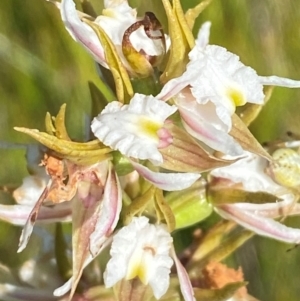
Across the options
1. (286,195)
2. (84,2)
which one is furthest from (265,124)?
(84,2)

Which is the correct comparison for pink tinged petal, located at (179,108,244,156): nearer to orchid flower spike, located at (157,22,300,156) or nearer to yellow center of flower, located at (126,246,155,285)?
orchid flower spike, located at (157,22,300,156)

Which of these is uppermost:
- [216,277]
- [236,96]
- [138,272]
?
[236,96]

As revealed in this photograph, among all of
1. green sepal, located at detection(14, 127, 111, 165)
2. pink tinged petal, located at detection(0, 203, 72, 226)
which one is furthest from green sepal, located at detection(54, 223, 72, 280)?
green sepal, located at detection(14, 127, 111, 165)

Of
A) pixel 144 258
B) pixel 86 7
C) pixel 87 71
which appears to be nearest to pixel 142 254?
pixel 144 258

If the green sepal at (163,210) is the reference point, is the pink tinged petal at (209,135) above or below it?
above

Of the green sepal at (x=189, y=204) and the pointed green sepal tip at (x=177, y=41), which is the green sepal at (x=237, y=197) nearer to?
the green sepal at (x=189, y=204)

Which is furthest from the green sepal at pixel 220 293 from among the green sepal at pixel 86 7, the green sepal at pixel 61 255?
the green sepal at pixel 86 7

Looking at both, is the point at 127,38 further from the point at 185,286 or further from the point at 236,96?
the point at 185,286
